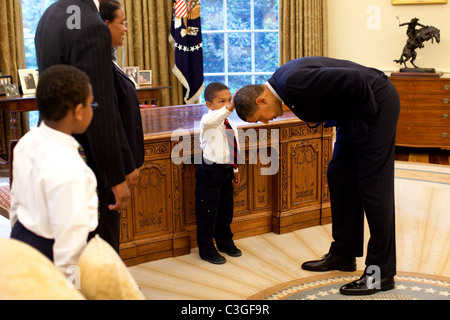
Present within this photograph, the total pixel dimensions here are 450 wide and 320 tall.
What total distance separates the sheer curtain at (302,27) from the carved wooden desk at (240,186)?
348 centimetres

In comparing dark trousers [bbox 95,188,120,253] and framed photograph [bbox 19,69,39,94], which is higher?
framed photograph [bbox 19,69,39,94]

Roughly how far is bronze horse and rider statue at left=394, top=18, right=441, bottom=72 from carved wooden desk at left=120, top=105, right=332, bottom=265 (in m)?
3.26

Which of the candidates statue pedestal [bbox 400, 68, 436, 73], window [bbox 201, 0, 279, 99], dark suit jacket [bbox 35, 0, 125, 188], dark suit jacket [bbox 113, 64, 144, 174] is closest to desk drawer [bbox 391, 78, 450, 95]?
statue pedestal [bbox 400, 68, 436, 73]

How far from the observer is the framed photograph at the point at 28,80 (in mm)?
6312

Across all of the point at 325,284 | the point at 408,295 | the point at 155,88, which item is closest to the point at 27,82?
the point at 155,88

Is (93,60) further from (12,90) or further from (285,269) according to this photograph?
(12,90)

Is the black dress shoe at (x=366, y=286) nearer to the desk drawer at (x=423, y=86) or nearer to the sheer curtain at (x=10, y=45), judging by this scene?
the desk drawer at (x=423, y=86)

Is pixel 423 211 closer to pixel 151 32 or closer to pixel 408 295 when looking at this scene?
pixel 408 295

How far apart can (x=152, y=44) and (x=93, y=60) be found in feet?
17.8

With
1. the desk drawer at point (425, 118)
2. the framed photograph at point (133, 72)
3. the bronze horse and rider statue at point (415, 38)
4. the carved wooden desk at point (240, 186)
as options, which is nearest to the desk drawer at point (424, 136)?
the desk drawer at point (425, 118)

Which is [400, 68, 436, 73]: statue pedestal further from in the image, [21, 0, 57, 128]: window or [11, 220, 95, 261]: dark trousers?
[11, 220, 95, 261]: dark trousers

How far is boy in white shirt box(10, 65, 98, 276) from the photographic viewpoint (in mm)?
1720

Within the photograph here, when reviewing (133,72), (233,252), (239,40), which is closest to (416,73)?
(239,40)

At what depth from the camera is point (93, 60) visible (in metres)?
2.19
